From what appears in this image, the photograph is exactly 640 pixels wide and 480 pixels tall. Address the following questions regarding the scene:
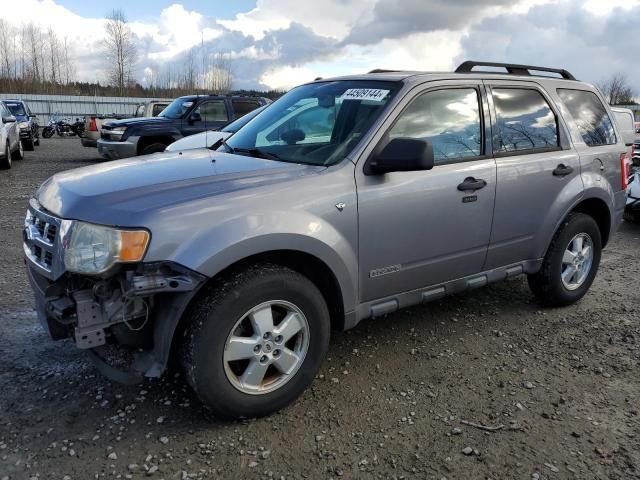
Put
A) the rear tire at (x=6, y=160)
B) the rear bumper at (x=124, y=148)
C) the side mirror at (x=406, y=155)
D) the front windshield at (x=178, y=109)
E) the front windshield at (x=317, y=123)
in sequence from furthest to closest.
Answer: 1. the rear tire at (x=6, y=160)
2. the front windshield at (x=178, y=109)
3. the rear bumper at (x=124, y=148)
4. the front windshield at (x=317, y=123)
5. the side mirror at (x=406, y=155)

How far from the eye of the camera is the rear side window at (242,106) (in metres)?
12.8

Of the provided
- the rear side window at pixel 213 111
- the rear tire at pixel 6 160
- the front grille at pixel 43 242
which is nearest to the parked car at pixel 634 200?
the front grille at pixel 43 242

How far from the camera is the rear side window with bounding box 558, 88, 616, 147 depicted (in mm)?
4457

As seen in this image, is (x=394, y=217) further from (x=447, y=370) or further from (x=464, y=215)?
(x=447, y=370)

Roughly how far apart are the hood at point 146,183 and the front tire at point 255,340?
485 millimetres

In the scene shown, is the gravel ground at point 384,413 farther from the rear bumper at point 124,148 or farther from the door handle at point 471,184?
the rear bumper at point 124,148

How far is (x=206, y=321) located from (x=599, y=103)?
4.02m

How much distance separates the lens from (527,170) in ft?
12.9

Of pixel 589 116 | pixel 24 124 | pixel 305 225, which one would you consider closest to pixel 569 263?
pixel 589 116

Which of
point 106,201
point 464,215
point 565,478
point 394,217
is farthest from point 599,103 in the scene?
point 106,201

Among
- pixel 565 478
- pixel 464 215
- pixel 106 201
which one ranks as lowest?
pixel 565 478

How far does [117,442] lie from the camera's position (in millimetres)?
2717

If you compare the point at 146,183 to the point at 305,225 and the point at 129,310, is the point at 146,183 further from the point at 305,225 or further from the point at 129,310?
the point at 305,225

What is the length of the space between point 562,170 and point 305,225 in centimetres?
239
